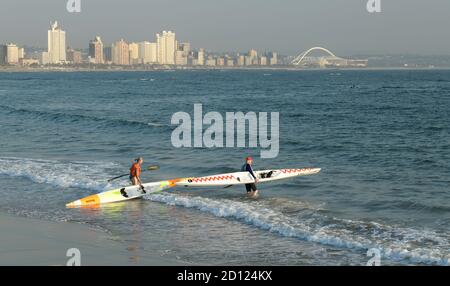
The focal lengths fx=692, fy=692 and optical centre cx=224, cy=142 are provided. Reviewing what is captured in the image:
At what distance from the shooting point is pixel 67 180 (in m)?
26.5

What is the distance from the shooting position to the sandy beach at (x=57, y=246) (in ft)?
47.2

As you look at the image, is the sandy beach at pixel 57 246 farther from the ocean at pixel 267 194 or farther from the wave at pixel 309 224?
the wave at pixel 309 224

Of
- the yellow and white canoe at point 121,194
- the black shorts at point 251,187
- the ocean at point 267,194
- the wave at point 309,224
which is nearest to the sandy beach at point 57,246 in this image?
the ocean at point 267,194

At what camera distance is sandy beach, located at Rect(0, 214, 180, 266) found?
47.2 feet

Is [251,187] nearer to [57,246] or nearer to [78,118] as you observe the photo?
[57,246]

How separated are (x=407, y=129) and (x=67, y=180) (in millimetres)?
25337

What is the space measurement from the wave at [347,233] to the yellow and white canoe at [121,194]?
2.09 m

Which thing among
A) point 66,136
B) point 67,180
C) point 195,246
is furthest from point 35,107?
point 195,246

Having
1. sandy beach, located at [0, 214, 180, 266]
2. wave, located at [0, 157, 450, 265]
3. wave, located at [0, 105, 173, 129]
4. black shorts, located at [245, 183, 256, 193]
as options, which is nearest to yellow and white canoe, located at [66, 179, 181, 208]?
wave, located at [0, 157, 450, 265]

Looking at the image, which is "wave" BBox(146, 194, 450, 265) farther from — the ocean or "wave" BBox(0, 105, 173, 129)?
"wave" BBox(0, 105, 173, 129)

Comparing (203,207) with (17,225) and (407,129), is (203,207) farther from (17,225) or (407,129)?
(407,129)

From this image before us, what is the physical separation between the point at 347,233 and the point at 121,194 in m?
8.39

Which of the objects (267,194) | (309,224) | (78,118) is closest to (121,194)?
(267,194)

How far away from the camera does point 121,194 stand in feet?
75.0
